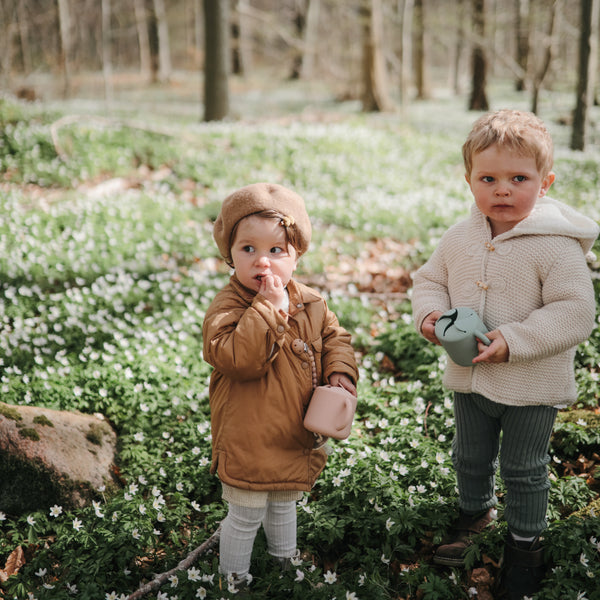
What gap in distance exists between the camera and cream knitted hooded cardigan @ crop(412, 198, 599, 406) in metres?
2.28

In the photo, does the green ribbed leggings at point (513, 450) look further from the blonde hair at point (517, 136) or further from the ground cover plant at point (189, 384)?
the blonde hair at point (517, 136)

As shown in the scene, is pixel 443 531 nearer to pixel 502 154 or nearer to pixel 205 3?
pixel 502 154

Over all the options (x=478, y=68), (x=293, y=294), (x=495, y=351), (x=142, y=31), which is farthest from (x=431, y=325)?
(x=142, y=31)

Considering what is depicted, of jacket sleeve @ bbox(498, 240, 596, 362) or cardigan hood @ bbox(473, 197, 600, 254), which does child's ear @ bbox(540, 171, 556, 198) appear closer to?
cardigan hood @ bbox(473, 197, 600, 254)

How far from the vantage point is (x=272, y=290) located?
229 centimetres

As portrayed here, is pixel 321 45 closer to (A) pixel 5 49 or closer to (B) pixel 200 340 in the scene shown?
(A) pixel 5 49

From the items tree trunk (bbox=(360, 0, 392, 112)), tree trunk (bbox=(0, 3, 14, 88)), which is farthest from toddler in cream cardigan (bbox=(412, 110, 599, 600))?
tree trunk (bbox=(0, 3, 14, 88))

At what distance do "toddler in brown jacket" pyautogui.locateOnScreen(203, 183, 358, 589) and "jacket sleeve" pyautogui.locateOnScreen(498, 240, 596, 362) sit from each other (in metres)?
0.74

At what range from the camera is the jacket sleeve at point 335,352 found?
2477mm

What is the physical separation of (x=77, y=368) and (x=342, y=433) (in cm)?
278

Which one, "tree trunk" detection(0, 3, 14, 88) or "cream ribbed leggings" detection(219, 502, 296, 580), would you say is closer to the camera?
"cream ribbed leggings" detection(219, 502, 296, 580)

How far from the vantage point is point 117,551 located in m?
2.86

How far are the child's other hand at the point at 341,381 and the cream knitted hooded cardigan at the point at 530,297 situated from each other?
0.47 m

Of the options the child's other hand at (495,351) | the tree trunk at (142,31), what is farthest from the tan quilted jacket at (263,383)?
the tree trunk at (142,31)
